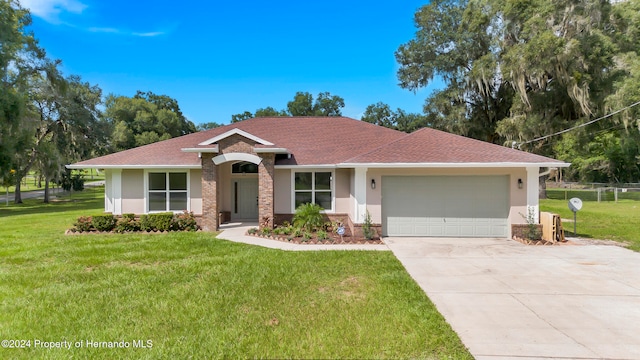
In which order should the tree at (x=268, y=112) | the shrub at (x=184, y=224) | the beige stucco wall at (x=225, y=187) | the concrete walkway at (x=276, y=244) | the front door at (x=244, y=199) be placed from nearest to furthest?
the concrete walkway at (x=276, y=244) < the shrub at (x=184, y=224) < the beige stucco wall at (x=225, y=187) < the front door at (x=244, y=199) < the tree at (x=268, y=112)

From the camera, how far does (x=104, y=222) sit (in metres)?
11.6

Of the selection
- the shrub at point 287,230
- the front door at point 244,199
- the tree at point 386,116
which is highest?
the tree at point 386,116

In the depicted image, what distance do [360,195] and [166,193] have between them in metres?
7.76

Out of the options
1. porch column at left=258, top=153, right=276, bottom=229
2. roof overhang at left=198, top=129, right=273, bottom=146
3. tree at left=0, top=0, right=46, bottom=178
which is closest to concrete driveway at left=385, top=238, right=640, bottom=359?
porch column at left=258, top=153, right=276, bottom=229

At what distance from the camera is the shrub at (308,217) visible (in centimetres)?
1124

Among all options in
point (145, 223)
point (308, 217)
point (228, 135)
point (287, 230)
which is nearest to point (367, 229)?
point (308, 217)

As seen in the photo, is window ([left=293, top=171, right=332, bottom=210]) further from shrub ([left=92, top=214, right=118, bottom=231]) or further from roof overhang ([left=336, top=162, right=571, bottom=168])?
shrub ([left=92, top=214, right=118, bottom=231])

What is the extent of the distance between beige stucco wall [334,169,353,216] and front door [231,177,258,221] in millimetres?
3789

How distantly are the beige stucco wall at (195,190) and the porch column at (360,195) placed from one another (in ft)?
20.8

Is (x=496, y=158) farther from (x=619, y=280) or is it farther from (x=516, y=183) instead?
(x=619, y=280)

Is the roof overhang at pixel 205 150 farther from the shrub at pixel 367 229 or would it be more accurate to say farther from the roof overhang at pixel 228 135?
the shrub at pixel 367 229

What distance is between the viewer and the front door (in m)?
13.9

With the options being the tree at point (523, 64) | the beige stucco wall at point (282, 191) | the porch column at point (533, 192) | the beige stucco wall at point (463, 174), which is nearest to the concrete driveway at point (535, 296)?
the porch column at point (533, 192)

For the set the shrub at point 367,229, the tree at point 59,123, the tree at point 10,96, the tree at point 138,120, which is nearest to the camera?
the shrub at point 367,229
